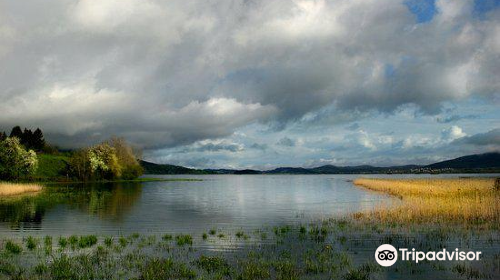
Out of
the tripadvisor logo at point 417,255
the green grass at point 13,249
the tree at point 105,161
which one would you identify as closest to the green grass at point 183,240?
the green grass at point 13,249

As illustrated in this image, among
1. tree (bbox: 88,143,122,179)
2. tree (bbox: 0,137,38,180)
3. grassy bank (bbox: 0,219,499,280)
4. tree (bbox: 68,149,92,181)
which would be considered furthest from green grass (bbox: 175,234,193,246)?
tree (bbox: 68,149,92,181)

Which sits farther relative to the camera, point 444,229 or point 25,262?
point 444,229

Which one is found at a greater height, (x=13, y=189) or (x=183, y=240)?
(x=13, y=189)

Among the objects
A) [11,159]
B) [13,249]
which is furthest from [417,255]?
[11,159]

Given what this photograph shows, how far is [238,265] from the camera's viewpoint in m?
24.6

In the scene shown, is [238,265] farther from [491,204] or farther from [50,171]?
[50,171]

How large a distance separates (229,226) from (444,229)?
836 inches

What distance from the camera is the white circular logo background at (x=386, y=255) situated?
83.6 feet

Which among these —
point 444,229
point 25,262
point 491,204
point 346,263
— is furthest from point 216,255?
point 491,204

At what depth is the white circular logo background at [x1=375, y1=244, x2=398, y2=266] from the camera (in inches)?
1003

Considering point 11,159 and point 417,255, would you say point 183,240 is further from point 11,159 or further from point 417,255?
point 11,159

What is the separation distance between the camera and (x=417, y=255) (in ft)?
90.2

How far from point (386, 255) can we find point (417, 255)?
2126mm

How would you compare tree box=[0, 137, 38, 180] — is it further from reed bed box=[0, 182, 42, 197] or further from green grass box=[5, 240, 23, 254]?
green grass box=[5, 240, 23, 254]
